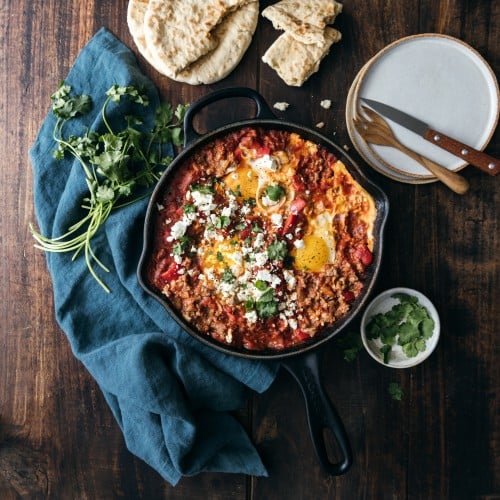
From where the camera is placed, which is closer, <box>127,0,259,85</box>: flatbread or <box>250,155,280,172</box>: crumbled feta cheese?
<box>250,155,280,172</box>: crumbled feta cheese

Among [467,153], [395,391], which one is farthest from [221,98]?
[395,391]

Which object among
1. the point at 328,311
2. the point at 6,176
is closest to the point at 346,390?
the point at 328,311

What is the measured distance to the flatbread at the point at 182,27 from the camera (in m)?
3.54

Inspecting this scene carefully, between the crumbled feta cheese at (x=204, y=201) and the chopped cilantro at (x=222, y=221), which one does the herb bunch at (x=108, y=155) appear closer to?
the crumbled feta cheese at (x=204, y=201)

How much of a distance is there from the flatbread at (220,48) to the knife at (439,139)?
0.85m

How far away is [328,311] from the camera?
3.41 metres

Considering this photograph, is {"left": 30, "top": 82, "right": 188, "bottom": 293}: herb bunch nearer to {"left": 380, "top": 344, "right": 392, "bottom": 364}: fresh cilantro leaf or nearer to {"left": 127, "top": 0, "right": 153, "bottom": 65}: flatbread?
{"left": 127, "top": 0, "right": 153, "bottom": 65}: flatbread

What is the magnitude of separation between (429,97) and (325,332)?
1609mm

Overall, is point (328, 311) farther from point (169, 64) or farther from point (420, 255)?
point (169, 64)

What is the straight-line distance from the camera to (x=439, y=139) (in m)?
3.45

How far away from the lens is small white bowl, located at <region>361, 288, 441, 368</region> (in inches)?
136

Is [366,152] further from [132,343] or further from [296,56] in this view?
[132,343]

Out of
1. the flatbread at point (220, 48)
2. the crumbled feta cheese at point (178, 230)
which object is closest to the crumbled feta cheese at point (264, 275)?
Result: the crumbled feta cheese at point (178, 230)

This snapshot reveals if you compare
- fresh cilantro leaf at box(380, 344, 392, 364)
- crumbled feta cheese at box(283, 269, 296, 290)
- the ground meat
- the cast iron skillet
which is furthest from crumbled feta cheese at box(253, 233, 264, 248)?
fresh cilantro leaf at box(380, 344, 392, 364)
